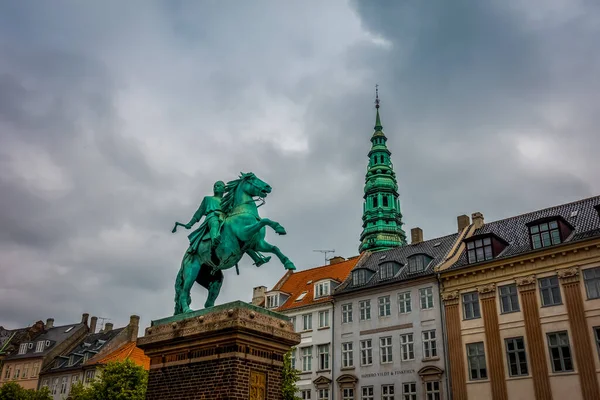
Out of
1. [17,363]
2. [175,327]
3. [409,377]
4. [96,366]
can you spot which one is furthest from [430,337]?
A: [17,363]

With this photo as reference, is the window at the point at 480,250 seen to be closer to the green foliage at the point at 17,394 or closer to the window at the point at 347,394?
the window at the point at 347,394

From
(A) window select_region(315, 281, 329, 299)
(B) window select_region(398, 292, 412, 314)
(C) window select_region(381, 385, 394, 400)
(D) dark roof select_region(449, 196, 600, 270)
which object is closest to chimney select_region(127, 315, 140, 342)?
(A) window select_region(315, 281, 329, 299)

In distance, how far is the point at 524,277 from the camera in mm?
32469

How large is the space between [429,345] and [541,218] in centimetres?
1028

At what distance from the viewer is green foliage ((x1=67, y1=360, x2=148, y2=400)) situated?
3784 centimetres

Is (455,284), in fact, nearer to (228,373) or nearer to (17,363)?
(228,373)

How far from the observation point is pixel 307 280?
160 ft

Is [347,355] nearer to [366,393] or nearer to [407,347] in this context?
[366,393]

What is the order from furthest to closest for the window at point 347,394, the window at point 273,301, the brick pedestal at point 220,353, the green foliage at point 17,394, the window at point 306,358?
the green foliage at point 17,394 < the window at point 273,301 < the window at point 306,358 < the window at point 347,394 < the brick pedestal at point 220,353

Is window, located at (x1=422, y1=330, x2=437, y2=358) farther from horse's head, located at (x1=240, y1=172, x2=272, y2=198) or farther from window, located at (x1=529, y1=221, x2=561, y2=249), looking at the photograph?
horse's head, located at (x1=240, y1=172, x2=272, y2=198)

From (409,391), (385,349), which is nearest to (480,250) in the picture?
(385,349)

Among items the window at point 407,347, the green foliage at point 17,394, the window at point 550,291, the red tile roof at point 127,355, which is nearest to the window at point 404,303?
the window at point 407,347

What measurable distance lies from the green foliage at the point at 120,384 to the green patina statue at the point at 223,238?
27972 millimetres

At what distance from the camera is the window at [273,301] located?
46737 millimetres
